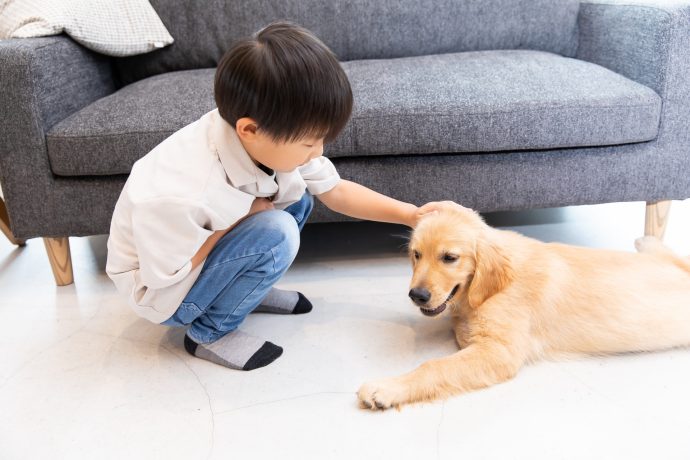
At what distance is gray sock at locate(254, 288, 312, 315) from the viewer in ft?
5.72

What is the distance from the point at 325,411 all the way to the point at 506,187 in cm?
100

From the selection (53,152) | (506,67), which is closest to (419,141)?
(506,67)

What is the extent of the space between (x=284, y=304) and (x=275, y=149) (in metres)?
0.64

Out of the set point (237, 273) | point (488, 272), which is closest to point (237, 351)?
point (237, 273)

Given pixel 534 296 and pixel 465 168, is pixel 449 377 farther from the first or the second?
pixel 465 168

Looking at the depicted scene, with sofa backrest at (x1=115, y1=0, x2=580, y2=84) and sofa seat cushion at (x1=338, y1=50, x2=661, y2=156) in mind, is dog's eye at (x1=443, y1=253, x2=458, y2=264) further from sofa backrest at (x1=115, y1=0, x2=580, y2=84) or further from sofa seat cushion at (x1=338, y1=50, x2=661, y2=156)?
sofa backrest at (x1=115, y1=0, x2=580, y2=84)

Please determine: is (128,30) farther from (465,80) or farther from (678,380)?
(678,380)

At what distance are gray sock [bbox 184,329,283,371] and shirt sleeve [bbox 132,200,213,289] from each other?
0.90 feet

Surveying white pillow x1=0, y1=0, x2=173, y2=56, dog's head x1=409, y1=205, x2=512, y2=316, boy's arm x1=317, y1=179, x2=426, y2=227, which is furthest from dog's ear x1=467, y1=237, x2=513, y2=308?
white pillow x1=0, y1=0, x2=173, y2=56

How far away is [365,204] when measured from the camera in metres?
1.66

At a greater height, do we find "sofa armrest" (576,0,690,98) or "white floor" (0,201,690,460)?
"sofa armrest" (576,0,690,98)

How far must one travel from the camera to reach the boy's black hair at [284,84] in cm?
112

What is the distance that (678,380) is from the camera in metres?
1.38

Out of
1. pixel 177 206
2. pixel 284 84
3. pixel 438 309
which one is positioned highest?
pixel 284 84
